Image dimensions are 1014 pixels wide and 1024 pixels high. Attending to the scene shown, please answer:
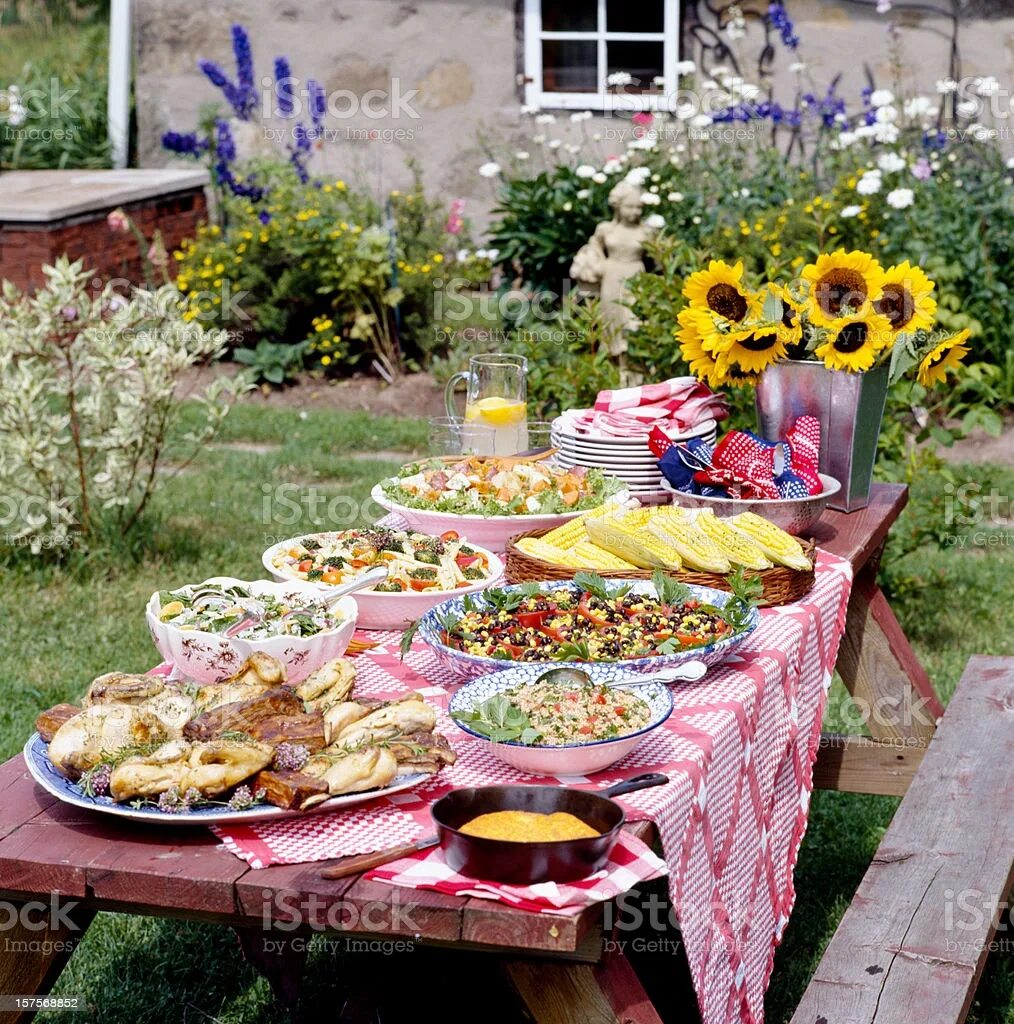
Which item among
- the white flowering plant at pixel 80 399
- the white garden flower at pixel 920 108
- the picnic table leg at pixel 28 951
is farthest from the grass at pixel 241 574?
the white garden flower at pixel 920 108

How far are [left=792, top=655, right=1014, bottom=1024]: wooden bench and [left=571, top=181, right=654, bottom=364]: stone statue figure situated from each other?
183 inches

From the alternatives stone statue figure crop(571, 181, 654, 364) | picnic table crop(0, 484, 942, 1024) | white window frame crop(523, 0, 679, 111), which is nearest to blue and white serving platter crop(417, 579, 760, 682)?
picnic table crop(0, 484, 942, 1024)

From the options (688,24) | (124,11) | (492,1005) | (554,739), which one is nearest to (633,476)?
(492,1005)

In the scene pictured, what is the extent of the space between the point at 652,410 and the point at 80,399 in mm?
3004

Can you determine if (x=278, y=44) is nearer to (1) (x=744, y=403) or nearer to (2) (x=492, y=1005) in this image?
(1) (x=744, y=403)

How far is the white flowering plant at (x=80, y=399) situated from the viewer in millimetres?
5379

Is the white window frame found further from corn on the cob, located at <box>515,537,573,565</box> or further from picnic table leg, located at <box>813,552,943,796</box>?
corn on the cob, located at <box>515,537,573,565</box>

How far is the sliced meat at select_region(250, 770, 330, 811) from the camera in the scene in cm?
185

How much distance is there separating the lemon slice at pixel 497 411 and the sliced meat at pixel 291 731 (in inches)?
68.8

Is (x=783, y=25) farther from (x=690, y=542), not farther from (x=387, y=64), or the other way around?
(x=690, y=542)

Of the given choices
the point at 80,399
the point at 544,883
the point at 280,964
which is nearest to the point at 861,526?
the point at 280,964

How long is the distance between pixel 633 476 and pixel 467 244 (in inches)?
253

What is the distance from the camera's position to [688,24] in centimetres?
973

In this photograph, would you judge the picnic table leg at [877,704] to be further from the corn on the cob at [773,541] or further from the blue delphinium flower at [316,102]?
the blue delphinium flower at [316,102]
